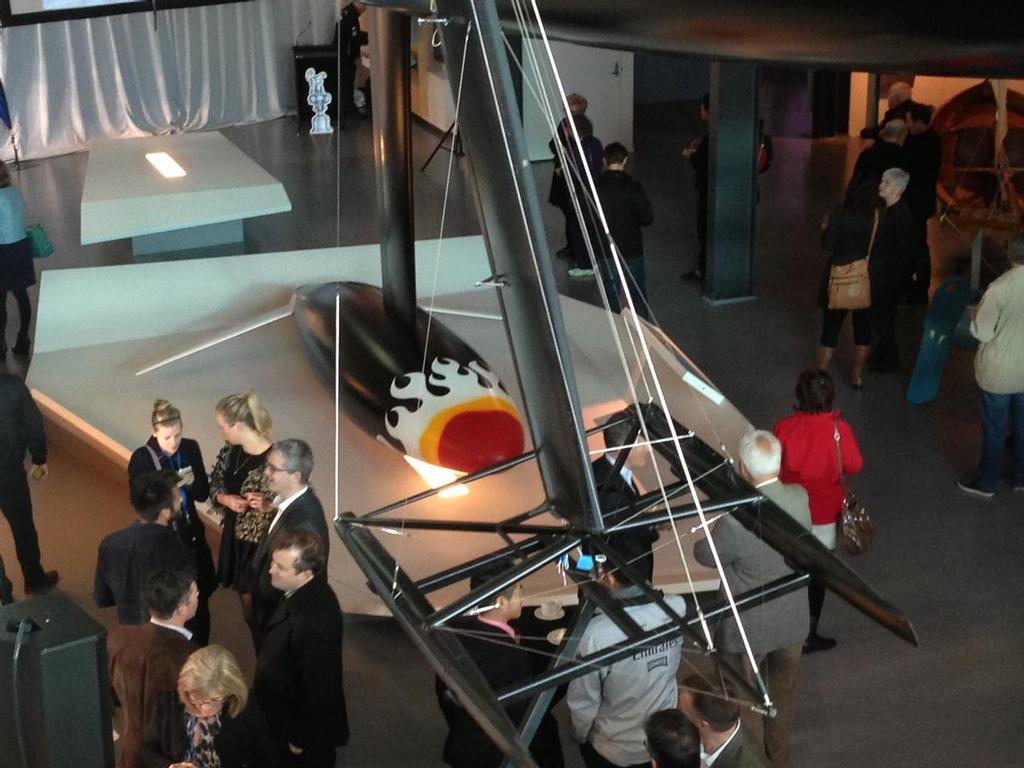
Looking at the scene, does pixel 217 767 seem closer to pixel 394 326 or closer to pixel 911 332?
pixel 394 326

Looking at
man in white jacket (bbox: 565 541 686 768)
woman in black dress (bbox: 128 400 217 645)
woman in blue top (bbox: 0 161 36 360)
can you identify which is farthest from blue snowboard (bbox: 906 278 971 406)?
woman in blue top (bbox: 0 161 36 360)

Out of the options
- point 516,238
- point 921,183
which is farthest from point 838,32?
point 921,183

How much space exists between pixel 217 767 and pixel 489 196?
172 cm

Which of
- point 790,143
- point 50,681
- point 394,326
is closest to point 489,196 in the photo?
point 50,681

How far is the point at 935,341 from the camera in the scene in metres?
6.31

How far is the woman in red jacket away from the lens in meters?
4.23

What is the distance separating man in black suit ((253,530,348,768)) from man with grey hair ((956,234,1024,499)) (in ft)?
10.6

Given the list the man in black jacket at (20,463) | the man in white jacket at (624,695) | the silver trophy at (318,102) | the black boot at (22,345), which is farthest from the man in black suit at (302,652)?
the silver trophy at (318,102)

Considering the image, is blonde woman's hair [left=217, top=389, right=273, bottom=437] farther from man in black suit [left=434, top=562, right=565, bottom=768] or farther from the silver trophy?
the silver trophy

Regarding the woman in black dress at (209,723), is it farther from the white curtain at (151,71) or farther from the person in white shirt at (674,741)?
the white curtain at (151,71)

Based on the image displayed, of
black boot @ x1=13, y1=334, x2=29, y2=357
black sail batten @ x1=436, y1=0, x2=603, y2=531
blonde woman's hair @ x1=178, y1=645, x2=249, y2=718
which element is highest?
black sail batten @ x1=436, y1=0, x2=603, y2=531

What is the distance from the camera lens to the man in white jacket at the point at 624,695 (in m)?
3.23

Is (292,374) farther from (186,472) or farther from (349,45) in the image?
(349,45)

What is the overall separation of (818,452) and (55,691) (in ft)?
10.3
